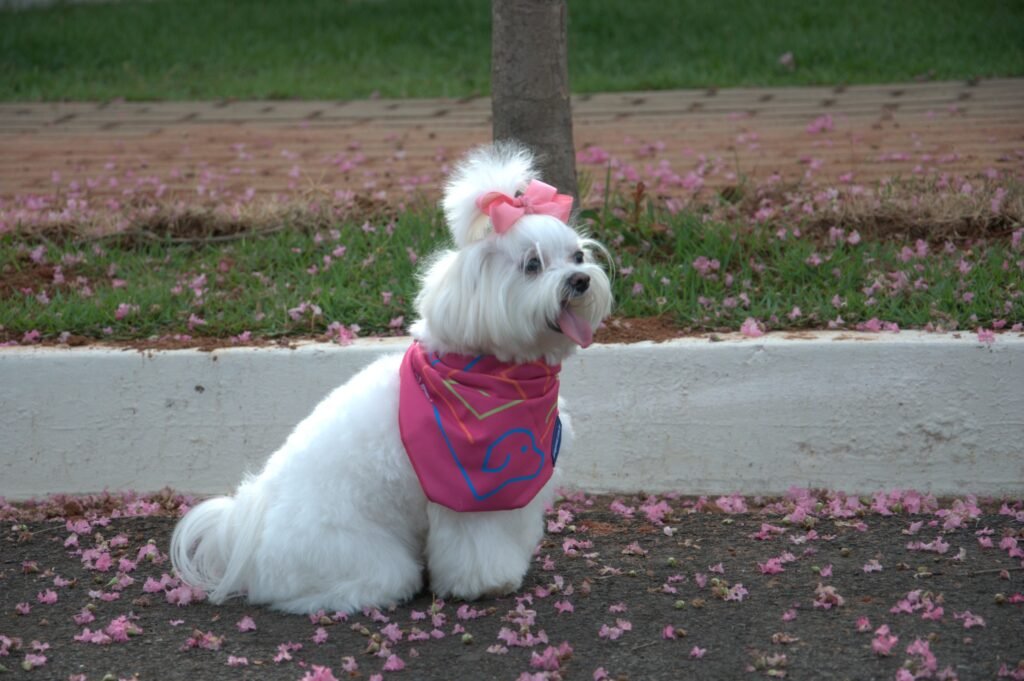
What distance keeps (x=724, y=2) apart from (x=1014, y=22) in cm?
294

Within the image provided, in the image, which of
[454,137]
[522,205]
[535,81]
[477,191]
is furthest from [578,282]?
[454,137]

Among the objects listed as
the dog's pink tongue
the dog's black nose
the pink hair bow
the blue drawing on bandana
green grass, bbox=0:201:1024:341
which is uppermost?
the pink hair bow

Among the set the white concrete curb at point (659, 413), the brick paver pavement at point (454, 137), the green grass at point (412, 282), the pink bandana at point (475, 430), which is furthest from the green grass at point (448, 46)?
the pink bandana at point (475, 430)

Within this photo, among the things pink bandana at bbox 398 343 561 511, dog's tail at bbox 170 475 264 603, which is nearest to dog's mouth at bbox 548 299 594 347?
pink bandana at bbox 398 343 561 511

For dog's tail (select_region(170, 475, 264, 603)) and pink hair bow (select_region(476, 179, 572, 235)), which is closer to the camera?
pink hair bow (select_region(476, 179, 572, 235))

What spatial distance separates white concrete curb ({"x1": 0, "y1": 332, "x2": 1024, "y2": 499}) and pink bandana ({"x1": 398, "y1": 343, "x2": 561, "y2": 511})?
1.19 metres

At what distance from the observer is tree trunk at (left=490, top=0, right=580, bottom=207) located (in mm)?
5773

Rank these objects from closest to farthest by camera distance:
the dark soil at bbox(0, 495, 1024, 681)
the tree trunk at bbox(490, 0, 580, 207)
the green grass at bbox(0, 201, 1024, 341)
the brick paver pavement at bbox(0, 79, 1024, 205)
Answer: the dark soil at bbox(0, 495, 1024, 681) → the green grass at bbox(0, 201, 1024, 341) → the tree trunk at bbox(490, 0, 580, 207) → the brick paver pavement at bbox(0, 79, 1024, 205)

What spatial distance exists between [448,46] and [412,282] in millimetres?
6773

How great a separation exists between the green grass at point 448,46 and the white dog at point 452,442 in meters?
6.50

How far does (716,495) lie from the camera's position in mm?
4934

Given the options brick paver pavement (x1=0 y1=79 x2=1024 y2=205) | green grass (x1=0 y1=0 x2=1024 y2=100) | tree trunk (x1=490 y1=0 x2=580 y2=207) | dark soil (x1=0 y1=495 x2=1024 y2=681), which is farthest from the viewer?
green grass (x1=0 y1=0 x2=1024 y2=100)

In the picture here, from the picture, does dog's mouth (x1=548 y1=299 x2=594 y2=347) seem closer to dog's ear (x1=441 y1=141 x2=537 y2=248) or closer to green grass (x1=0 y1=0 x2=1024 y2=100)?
dog's ear (x1=441 y1=141 x2=537 y2=248)

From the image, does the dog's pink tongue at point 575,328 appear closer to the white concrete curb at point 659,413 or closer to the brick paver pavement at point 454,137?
the white concrete curb at point 659,413
